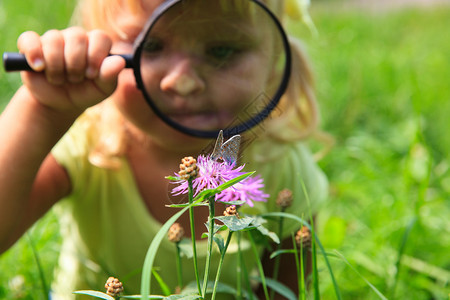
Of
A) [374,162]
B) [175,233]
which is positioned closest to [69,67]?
[175,233]

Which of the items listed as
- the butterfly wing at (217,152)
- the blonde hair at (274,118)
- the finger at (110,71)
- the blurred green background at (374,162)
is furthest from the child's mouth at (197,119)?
the butterfly wing at (217,152)

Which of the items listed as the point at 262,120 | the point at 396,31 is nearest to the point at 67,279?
the point at 262,120

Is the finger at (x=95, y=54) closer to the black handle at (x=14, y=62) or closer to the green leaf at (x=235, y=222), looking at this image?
the black handle at (x=14, y=62)

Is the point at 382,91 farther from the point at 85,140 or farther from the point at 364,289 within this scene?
the point at 85,140

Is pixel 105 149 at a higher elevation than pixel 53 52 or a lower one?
lower

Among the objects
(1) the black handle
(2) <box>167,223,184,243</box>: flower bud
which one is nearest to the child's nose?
(1) the black handle

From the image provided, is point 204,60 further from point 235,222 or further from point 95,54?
point 235,222

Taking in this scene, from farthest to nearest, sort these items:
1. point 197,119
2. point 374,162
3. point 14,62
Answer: point 374,162 → point 197,119 → point 14,62
